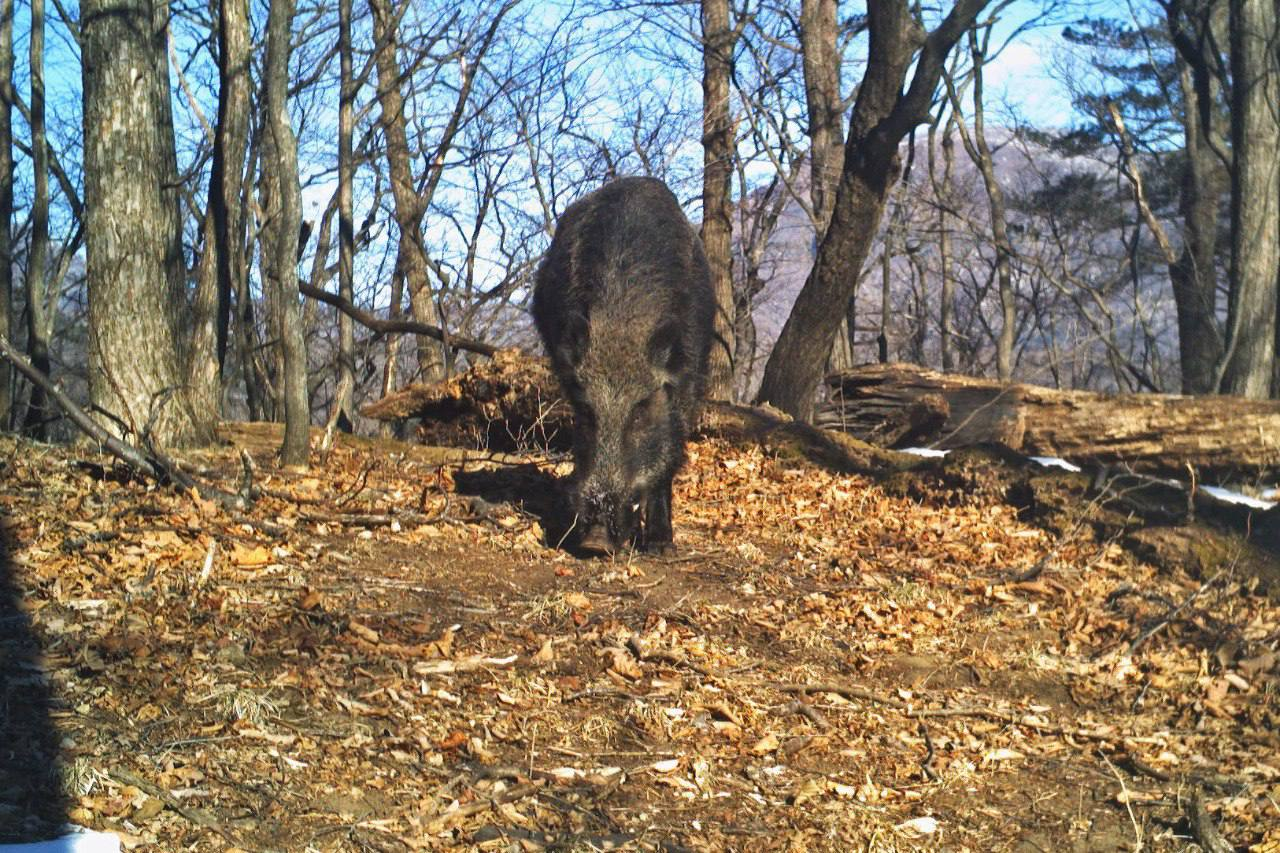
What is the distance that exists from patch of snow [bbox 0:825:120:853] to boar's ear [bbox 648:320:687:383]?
14.4 feet

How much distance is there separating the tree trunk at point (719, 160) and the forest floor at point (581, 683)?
7.12 meters

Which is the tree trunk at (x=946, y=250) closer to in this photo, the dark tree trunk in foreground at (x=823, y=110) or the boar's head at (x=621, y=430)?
the dark tree trunk in foreground at (x=823, y=110)

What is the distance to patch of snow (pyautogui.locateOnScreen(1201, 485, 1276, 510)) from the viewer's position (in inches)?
272

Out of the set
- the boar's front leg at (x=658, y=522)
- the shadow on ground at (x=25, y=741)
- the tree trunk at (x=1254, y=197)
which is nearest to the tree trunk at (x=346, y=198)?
the boar's front leg at (x=658, y=522)

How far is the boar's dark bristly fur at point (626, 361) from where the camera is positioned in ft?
21.5

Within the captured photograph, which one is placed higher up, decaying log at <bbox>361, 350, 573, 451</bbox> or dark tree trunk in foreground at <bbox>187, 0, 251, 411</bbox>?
dark tree trunk in foreground at <bbox>187, 0, 251, 411</bbox>

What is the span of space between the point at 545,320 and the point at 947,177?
1748cm

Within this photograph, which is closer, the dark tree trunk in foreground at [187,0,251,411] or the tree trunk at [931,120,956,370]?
the dark tree trunk in foreground at [187,0,251,411]

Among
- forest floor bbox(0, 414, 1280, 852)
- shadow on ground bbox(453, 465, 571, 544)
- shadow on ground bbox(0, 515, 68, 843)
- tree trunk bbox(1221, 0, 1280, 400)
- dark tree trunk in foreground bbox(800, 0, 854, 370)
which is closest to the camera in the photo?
shadow on ground bbox(0, 515, 68, 843)

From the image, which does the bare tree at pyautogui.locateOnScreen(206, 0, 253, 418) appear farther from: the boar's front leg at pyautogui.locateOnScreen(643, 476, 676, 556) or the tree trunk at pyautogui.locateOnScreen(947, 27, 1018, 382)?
the tree trunk at pyautogui.locateOnScreen(947, 27, 1018, 382)

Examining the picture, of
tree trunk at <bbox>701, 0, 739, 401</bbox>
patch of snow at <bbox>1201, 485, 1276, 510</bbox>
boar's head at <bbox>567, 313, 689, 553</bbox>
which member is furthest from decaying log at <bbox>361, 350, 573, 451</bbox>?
patch of snow at <bbox>1201, 485, 1276, 510</bbox>

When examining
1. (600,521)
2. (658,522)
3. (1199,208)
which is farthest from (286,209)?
(1199,208)

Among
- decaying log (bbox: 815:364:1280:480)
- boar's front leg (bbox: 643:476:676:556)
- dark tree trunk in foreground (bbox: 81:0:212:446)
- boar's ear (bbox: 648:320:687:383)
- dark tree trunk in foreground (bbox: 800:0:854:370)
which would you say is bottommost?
boar's front leg (bbox: 643:476:676:556)

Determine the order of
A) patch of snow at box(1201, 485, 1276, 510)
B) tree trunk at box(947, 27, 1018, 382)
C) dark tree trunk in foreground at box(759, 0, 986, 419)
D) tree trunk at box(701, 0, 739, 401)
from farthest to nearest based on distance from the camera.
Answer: tree trunk at box(947, 27, 1018, 382) → tree trunk at box(701, 0, 739, 401) → dark tree trunk in foreground at box(759, 0, 986, 419) → patch of snow at box(1201, 485, 1276, 510)
